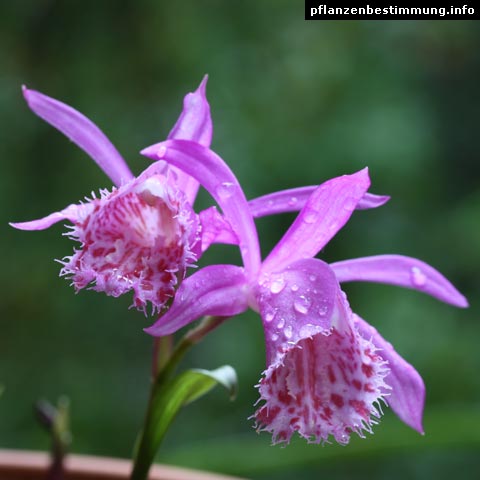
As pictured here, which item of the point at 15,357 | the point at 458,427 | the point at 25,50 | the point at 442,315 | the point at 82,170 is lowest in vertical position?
the point at 15,357

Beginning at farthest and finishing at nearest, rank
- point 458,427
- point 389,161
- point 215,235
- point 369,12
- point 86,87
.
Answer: point 86,87 → point 389,161 → point 369,12 → point 458,427 → point 215,235

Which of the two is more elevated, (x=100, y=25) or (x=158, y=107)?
(x=100, y=25)

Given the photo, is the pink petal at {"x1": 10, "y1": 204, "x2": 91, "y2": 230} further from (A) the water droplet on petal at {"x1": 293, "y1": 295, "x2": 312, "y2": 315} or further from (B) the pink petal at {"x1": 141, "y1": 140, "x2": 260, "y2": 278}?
(A) the water droplet on petal at {"x1": 293, "y1": 295, "x2": 312, "y2": 315}

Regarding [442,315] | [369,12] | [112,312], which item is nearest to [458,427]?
[442,315]

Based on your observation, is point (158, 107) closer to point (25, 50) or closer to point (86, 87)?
point (86, 87)

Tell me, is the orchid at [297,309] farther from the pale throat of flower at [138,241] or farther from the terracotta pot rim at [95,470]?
the terracotta pot rim at [95,470]

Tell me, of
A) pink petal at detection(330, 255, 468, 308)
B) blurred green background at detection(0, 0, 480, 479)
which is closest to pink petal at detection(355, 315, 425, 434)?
pink petal at detection(330, 255, 468, 308)

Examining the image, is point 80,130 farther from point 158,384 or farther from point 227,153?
point 227,153
